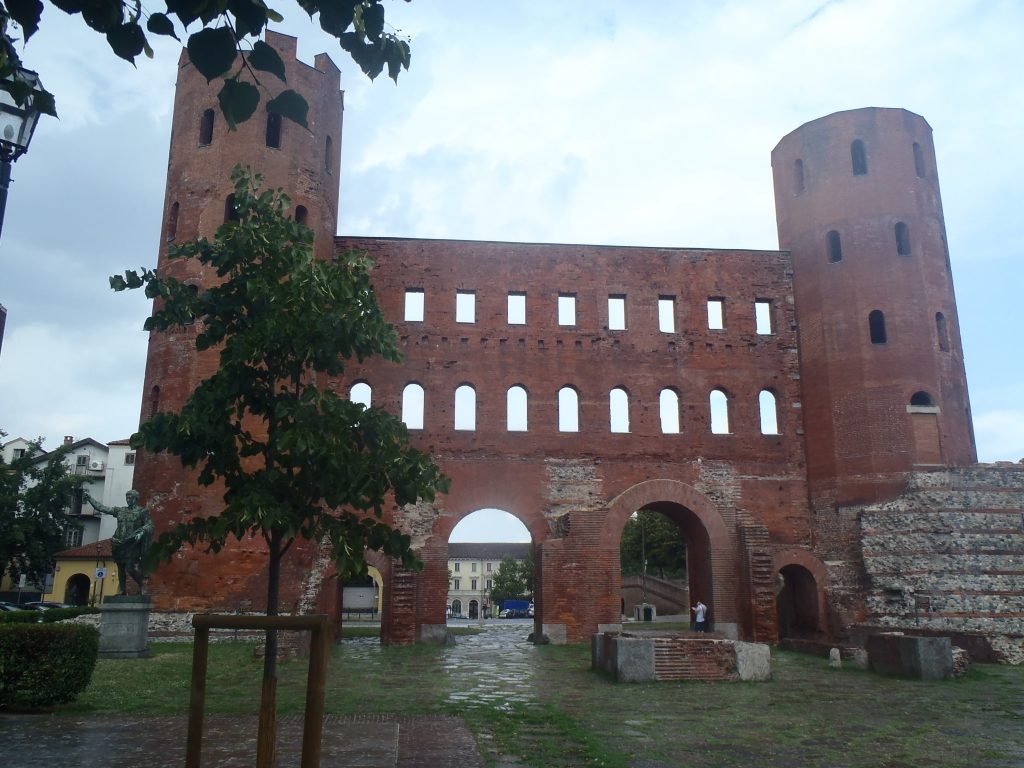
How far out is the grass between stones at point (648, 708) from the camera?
8.21m

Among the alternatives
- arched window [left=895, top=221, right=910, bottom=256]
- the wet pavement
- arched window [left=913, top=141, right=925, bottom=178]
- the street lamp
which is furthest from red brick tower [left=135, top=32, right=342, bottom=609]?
arched window [left=913, top=141, right=925, bottom=178]

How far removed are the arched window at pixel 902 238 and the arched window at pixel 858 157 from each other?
1.92 meters

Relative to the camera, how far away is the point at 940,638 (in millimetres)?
14680

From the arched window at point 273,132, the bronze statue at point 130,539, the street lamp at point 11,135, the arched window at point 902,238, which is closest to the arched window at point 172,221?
the arched window at point 273,132

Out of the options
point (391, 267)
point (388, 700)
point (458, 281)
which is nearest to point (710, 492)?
point (458, 281)

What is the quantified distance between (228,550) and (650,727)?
47.7ft

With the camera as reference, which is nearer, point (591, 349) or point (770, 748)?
point (770, 748)

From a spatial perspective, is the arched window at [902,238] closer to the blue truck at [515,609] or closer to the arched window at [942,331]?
the arched window at [942,331]

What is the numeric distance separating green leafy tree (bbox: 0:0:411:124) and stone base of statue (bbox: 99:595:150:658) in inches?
581

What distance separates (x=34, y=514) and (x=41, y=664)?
107ft

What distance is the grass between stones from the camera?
8.21 metres

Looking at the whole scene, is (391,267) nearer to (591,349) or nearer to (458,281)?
(458,281)

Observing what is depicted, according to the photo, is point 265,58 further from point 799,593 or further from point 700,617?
point 799,593

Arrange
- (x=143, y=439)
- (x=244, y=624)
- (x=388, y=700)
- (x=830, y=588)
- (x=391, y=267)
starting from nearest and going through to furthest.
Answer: (x=244, y=624), (x=143, y=439), (x=388, y=700), (x=830, y=588), (x=391, y=267)
